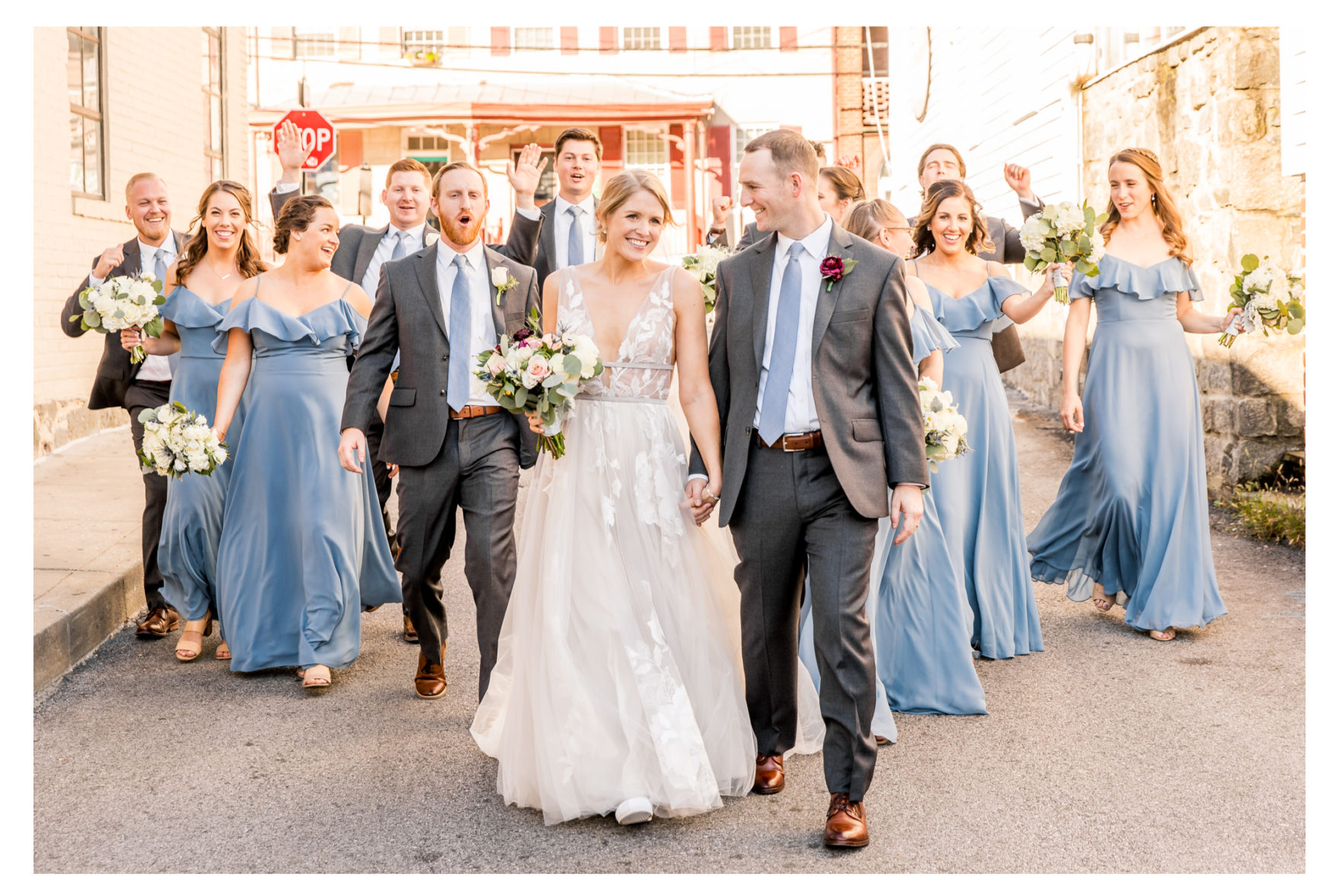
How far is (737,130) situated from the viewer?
35.4 meters

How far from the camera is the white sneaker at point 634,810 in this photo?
14.0ft

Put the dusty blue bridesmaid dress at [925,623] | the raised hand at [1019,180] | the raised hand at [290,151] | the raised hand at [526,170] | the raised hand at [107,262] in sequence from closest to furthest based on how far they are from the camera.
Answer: the dusty blue bridesmaid dress at [925,623]
the raised hand at [526,170]
the raised hand at [107,262]
the raised hand at [1019,180]
the raised hand at [290,151]

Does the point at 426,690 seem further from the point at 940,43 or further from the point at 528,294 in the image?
the point at 940,43

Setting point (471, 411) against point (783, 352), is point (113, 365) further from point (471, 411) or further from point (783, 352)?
point (783, 352)

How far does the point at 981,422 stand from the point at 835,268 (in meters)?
2.64

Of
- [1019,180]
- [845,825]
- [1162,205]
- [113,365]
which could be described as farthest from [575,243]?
[845,825]

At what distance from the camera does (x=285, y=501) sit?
6.52 meters

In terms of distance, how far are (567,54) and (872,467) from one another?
33.4 meters

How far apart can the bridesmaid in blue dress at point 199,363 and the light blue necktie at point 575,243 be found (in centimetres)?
187

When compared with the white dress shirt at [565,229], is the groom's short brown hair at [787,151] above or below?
below

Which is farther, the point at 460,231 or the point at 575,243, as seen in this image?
the point at 575,243

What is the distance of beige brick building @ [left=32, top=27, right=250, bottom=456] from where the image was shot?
11.9m

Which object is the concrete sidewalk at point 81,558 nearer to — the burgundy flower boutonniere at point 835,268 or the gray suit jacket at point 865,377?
the gray suit jacket at point 865,377

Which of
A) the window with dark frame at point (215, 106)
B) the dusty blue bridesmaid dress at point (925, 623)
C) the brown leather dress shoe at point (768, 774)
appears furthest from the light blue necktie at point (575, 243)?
the window with dark frame at point (215, 106)
